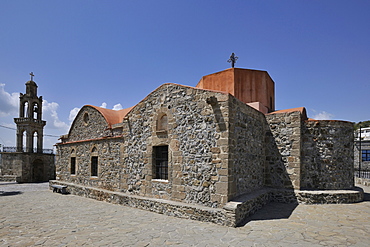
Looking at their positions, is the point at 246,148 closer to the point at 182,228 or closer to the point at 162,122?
the point at 162,122

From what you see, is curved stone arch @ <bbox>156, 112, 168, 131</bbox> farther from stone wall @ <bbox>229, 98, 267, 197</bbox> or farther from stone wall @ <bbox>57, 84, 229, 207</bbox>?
stone wall @ <bbox>229, 98, 267, 197</bbox>

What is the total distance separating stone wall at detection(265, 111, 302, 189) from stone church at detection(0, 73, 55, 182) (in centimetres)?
2189

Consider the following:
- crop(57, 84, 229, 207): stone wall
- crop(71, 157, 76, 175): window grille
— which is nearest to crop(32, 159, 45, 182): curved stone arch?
crop(71, 157, 76, 175): window grille

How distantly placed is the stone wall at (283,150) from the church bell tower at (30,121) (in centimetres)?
2222

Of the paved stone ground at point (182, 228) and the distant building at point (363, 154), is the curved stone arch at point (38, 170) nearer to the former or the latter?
the paved stone ground at point (182, 228)

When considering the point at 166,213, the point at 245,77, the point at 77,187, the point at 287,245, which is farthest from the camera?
the point at 77,187

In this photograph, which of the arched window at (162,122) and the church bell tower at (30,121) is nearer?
the arched window at (162,122)

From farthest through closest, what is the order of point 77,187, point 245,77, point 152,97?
point 77,187 → point 245,77 → point 152,97

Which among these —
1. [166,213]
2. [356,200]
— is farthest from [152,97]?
[356,200]

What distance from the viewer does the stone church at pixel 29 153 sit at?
68.4 ft

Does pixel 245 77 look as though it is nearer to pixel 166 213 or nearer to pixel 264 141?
pixel 264 141

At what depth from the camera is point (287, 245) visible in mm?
4559

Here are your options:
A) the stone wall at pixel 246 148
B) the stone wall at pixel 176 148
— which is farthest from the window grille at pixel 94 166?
the stone wall at pixel 246 148

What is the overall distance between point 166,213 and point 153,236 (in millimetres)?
1865
